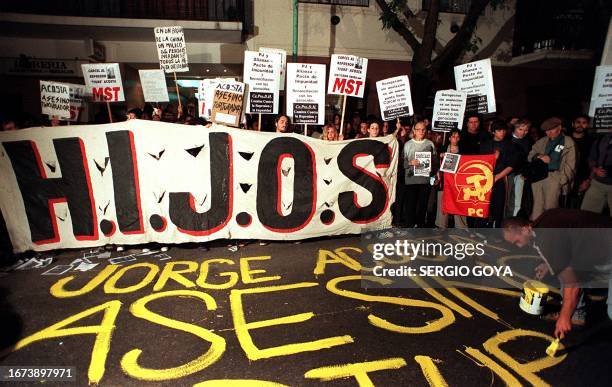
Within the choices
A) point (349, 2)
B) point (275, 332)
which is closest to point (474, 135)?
point (275, 332)

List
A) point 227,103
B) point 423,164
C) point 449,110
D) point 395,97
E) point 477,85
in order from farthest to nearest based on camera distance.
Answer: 1. point 477,85
2. point 449,110
3. point 395,97
4. point 423,164
5. point 227,103

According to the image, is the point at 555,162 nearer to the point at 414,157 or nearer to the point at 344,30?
the point at 414,157

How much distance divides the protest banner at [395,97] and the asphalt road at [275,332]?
2.88 metres

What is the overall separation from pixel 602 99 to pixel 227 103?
5.90 metres

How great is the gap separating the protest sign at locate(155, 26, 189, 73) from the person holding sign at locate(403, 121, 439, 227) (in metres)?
4.00

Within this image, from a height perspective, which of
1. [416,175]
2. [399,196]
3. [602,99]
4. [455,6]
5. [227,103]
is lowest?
[399,196]

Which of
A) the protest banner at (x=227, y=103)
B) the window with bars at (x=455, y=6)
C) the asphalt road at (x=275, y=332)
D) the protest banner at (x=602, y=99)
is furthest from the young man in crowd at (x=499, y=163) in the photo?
the window with bars at (x=455, y=6)

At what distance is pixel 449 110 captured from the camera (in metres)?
6.22

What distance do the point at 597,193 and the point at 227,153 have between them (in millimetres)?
5208

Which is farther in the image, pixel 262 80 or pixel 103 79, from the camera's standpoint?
pixel 103 79

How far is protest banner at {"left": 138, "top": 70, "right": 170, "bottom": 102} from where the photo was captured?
265 inches

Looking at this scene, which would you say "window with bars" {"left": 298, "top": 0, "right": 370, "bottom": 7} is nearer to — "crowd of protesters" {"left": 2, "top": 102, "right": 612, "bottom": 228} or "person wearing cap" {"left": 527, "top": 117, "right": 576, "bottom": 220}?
"crowd of protesters" {"left": 2, "top": 102, "right": 612, "bottom": 228}

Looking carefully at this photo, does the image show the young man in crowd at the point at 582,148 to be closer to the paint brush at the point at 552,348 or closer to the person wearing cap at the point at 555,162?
the person wearing cap at the point at 555,162

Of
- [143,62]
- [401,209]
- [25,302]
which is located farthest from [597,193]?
[143,62]
